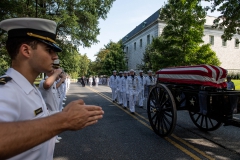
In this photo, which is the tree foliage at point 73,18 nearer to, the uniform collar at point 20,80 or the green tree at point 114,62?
the uniform collar at point 20,80

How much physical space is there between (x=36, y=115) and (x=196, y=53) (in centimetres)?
1826

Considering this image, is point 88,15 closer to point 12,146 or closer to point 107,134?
point 107,134

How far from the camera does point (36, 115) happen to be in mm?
1193

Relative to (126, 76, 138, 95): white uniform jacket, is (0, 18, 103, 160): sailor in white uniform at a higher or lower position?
higher

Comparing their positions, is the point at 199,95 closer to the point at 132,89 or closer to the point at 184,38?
the point at 132,89

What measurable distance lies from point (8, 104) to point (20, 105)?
0.10 m

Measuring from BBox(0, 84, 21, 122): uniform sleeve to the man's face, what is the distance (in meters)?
0.24

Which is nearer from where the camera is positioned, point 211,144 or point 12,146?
point 12,146

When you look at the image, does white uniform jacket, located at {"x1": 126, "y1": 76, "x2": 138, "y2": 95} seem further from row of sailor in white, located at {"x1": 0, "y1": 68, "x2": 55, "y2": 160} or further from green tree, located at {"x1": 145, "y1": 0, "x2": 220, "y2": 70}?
row of sailor in white, located at {"x1": 0, "y1": 68, "x2": 55, "y2": 160}

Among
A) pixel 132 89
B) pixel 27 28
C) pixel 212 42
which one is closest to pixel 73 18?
pixel 132 89

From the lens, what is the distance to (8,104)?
0.97m

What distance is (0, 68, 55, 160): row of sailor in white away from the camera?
96 cm

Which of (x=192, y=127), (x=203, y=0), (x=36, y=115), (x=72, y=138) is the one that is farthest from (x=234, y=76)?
(x=36, y=115)

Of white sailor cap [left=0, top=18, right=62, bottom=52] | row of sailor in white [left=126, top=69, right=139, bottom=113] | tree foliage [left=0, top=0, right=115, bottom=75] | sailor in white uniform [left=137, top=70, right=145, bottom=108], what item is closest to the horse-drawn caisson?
row of sailor in white [left=126, top=69, right=139, bottom=113]
